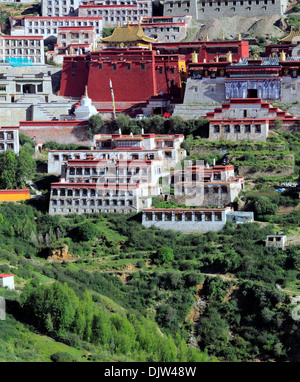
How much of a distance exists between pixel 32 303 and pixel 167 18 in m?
43.7

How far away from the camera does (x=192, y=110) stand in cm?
6962

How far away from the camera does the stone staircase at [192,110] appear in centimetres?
6944

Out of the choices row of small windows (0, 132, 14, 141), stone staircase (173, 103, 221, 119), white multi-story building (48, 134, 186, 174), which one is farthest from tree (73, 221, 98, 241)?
stone staircase (173, 103, 221, 119)

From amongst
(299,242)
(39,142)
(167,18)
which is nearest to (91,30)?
(167,18)

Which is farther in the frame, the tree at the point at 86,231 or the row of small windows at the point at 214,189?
the row of small windows at the point at 214,189

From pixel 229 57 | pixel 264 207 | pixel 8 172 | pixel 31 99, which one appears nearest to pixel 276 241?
pixel 264 207

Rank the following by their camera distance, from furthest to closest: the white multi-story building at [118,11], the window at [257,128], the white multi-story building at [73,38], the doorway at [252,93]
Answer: the white multi-story building at [118,11] < the white multi-story building at [73,38] < the doorway at [252,93] < the window at [257,128]

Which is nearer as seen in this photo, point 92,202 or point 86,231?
point 86,231

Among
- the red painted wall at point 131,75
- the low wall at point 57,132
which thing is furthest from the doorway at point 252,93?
the low wall at point 57,132

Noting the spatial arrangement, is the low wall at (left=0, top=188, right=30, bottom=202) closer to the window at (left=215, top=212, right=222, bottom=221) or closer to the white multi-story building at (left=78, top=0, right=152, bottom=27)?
the window at (left=215, top=212, right=222, bottom=221)

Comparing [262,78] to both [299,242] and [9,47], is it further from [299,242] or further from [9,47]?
[9,47]

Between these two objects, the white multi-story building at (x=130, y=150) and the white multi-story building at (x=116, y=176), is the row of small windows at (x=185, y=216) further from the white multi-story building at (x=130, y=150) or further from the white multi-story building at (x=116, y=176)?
the white multi-story building at (x=130, y=150)

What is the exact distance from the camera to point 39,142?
69.4 m

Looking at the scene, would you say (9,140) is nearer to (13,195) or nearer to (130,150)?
(13,195)
